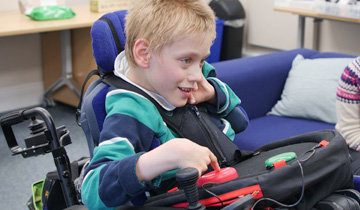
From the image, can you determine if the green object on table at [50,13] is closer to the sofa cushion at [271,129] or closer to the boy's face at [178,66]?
the sofa cushion at [271,129]

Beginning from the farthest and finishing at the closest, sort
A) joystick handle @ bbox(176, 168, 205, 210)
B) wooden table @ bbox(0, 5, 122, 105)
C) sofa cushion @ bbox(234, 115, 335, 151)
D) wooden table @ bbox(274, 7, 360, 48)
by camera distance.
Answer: wooden table @ bbox(274, 7, 360, 48) < wooden table @ bbox(0, 5, 122, 105) < sofa cushion @ bbox(234, 115, 335, 151) < joystick handle @ bbox(176, 168, 205, 210)

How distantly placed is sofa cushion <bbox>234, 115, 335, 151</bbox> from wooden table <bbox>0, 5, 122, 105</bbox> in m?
1.39

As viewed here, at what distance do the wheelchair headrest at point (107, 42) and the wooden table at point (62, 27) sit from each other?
1.71m

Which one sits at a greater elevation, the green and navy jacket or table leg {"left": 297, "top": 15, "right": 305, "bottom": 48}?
the green and navy jacket

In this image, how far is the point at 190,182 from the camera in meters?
0.86

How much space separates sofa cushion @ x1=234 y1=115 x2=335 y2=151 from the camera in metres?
2.11

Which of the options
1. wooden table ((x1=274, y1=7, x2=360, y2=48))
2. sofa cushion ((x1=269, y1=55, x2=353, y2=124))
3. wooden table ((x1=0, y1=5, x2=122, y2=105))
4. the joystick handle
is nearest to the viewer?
the joystick handle

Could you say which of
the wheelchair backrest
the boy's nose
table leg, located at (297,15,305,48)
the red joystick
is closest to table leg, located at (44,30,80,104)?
table leg, located at (297,15,305,48)

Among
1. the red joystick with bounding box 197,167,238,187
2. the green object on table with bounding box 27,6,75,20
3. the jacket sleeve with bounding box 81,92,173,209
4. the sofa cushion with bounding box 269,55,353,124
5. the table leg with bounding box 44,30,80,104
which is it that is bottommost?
the table leg with bounding box 44,30,80,104

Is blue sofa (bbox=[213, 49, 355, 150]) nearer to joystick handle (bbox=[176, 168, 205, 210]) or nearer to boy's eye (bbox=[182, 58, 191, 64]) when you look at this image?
boy's eye (bbox=[182, 58, 191, 64])

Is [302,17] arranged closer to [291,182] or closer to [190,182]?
[291,182]

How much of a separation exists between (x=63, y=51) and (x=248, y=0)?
170 cm

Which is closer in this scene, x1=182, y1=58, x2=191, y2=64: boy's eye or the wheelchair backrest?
x1=182, y1=58, x2=191, y2=64: boy's eye

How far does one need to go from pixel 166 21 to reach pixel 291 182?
438mm
